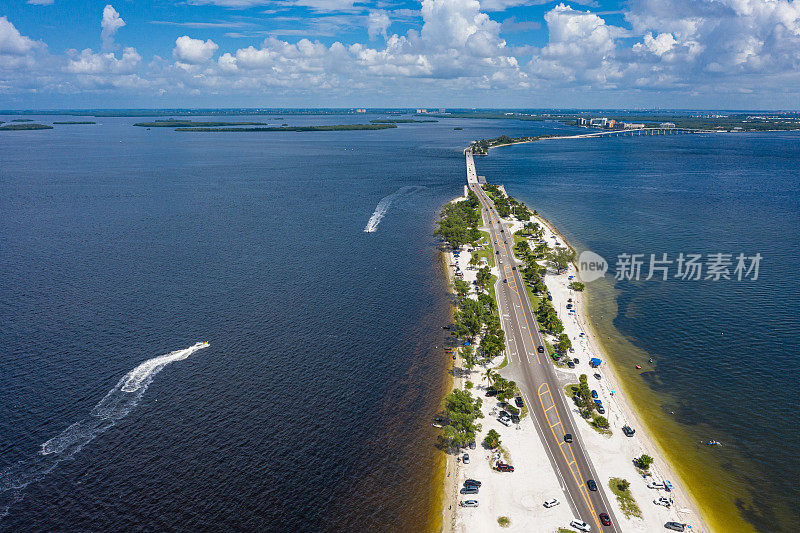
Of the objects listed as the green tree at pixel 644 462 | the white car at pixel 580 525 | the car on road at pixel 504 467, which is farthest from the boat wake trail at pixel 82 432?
the green tree at pixel 644 462

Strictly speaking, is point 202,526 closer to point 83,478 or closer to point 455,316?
point 83,478

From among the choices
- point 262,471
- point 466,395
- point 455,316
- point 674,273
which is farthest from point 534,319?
point 262,471

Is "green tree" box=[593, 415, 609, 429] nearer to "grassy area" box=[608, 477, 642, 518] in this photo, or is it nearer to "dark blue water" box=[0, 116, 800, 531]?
"grassy area" box=[608, 477, 642, 518]

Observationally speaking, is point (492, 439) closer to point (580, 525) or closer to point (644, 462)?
point (580, 525)

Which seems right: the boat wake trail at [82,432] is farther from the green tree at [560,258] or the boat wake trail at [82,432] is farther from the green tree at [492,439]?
the green tree at [560,258]

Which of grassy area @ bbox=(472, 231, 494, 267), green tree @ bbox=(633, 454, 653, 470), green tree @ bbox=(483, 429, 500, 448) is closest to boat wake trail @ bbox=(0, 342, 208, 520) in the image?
green tree @ bbox=(483, 429, 500, 448)
